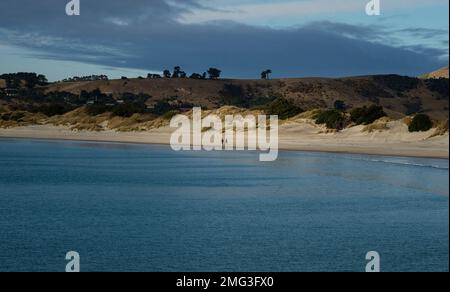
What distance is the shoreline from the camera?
2138 inches

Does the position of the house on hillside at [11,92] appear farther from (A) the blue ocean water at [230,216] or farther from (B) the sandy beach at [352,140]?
(A) the blue ocean water at [230,216]

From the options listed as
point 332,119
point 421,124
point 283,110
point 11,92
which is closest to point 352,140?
point 421,124

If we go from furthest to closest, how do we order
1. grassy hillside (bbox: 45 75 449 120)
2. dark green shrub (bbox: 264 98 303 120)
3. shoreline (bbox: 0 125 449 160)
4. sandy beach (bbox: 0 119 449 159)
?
grassy hillside (bbox: 45 75 449 120), dark green shrub (bbox: 264 98 303 120), sandy beach (bbox: 0 119 449 159), shoreline (bbox: 0 125 449 160)

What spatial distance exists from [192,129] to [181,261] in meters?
69.7

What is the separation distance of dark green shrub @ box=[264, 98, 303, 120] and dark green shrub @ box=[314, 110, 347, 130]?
837 centimetres

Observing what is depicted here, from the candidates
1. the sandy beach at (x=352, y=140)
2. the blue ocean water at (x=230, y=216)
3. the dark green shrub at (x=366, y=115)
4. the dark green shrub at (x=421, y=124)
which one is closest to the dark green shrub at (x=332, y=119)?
the sandy beach at (x=352, y=140)

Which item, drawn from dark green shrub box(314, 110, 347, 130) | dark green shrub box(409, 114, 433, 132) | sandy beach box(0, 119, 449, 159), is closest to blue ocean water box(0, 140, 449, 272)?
sandy beach box(0, 119, 449, 159)

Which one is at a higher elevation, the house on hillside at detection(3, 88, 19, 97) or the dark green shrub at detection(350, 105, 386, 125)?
the house on hillside at detection(3, 88, 19, 97)

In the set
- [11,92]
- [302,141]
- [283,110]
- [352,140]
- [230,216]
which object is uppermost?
[11,92]

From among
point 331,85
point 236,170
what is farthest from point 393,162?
point 331,85

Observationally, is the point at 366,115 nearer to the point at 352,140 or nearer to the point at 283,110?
the point at 352,140

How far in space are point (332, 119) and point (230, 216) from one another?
4377cm

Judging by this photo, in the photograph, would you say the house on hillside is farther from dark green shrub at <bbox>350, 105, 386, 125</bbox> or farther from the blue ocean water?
the blue ocean water

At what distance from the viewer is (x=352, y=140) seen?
63562 millimetres
